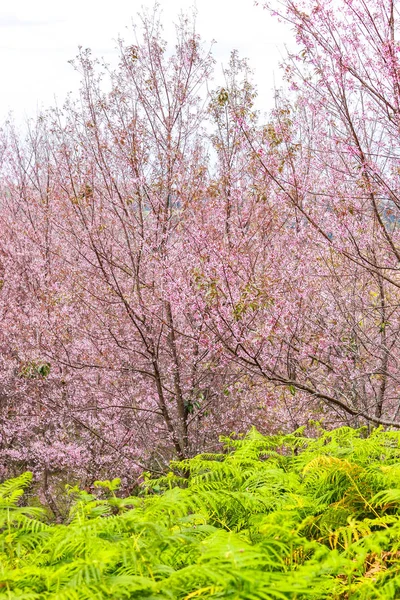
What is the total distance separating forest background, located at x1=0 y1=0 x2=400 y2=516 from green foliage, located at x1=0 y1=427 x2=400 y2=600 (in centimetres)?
276

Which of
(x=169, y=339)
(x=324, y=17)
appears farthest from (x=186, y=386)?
(x=324, y=17)

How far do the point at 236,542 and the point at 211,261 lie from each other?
4.97m

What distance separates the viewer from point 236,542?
174 centimetres

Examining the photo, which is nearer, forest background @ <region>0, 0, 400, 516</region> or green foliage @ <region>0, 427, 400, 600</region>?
green foliage @ <region>0, 427, 400, 600</region>

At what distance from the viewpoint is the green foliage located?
60.7 inches

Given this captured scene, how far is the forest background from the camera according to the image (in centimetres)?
587

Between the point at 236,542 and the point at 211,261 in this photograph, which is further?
the point at 211,261

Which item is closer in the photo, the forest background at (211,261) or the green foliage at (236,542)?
the green foliage at (236,542)

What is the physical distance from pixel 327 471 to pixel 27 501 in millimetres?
9732

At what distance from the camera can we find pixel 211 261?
6562 mm

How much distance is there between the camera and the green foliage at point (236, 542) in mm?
1541

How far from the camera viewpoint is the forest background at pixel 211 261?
5.87 meters

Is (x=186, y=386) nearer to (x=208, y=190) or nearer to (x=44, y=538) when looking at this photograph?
(x=208, y=190)

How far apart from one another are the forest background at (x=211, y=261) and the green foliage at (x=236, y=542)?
276cm
